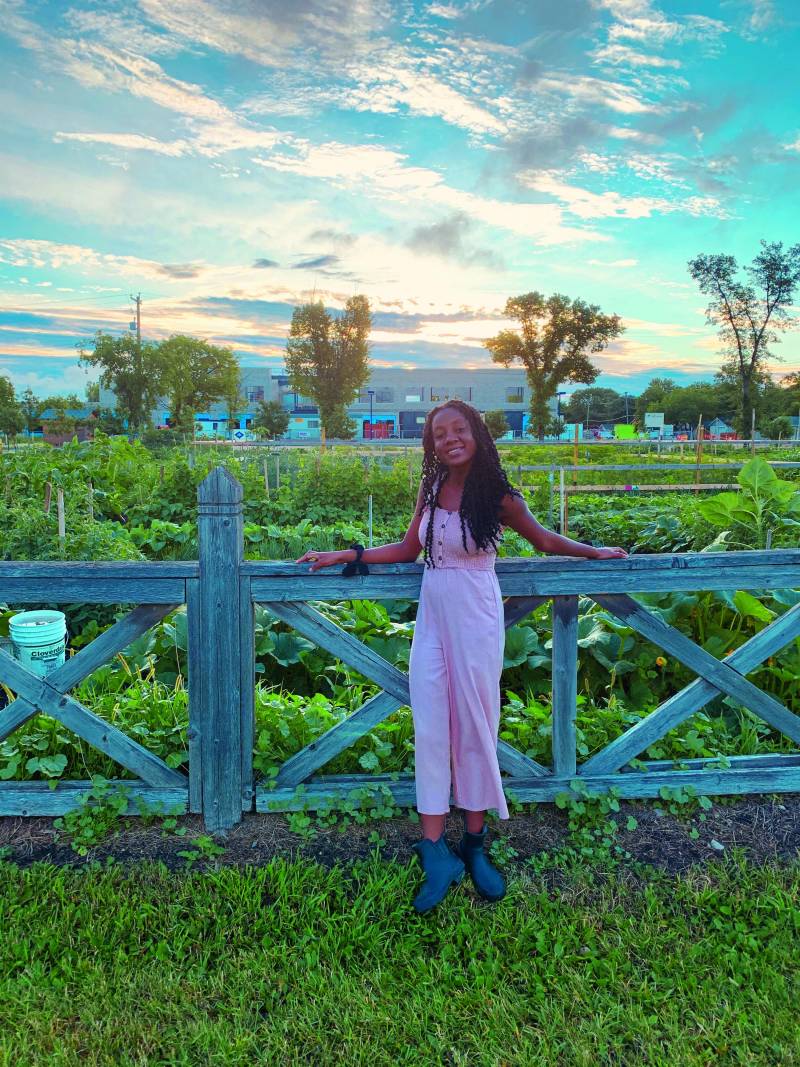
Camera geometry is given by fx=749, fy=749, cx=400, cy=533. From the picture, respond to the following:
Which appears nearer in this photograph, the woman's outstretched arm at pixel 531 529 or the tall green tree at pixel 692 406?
the woman's outstretched arm at pixel 531 529

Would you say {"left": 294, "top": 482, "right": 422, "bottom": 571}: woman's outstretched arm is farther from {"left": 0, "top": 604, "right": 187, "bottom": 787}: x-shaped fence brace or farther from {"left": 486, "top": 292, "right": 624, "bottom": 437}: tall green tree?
{"left": 486, "top": 292, "right": 624, "bottom": 437}: tall green tree

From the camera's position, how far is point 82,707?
2859 mm

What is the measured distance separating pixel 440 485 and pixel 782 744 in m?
2.08

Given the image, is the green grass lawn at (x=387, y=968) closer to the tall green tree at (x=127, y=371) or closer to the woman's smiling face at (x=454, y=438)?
the woman's smiling face at (x=454, y=438)

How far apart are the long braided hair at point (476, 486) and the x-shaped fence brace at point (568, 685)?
486 mm

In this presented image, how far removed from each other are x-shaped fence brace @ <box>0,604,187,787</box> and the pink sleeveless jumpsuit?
0.99 metres

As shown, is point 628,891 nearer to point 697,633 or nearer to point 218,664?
point 218,664

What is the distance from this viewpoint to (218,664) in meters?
2.84

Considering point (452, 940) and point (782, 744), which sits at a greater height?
point (782, 744)

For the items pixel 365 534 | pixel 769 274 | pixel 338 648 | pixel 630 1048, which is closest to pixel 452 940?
pixel 630 1048

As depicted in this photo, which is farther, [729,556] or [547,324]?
[547,324]

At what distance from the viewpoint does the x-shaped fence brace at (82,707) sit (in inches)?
111

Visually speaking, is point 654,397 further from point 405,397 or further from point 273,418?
point 273,418

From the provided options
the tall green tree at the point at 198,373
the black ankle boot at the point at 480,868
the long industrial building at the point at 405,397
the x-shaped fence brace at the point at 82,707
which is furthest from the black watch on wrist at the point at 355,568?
the long industrial building at the point at 405,397
